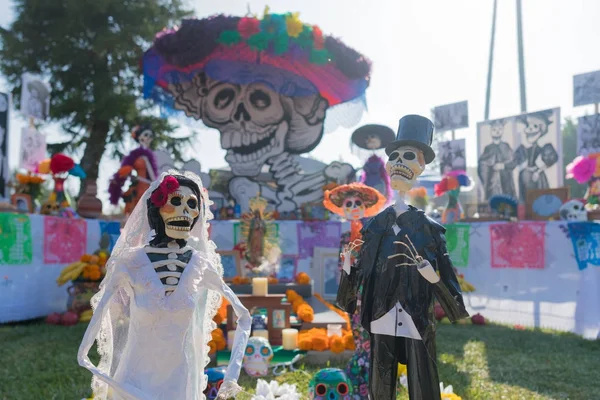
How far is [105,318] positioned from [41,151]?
729cm

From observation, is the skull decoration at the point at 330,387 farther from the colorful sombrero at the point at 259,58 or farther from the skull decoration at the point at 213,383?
the colorful sombrero at the point at 259,58

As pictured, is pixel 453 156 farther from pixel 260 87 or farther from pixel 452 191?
pixel 260 87

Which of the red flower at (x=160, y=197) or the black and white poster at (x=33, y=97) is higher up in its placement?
the black and white poster at (x=33, y=97)

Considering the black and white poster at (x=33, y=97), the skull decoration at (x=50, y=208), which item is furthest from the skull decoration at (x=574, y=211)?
the black and white poster at (x=33, y=97)

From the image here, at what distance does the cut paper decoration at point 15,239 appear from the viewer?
6973 mm

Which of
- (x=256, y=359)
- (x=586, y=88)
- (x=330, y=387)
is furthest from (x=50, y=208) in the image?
(x=586, y=88)

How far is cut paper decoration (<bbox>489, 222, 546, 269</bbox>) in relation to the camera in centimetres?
758

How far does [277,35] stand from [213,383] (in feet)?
29.7

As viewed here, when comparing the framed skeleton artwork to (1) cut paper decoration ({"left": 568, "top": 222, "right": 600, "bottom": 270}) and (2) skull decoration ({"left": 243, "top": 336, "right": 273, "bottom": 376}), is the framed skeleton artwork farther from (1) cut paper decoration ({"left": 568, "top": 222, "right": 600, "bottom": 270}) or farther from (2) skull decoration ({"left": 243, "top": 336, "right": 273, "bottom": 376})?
(1) cut paper decoration ({"left": 568, "top": 222, "right": 600, "bottom": 270})

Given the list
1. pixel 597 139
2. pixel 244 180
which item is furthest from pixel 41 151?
pixel 597 139

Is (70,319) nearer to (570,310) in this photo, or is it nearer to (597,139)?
(570,310)

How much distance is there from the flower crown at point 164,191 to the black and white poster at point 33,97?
24.6ft

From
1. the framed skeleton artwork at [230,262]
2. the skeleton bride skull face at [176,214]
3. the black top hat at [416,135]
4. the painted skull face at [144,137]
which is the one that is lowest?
the framed skeleton artwork at [230,262]

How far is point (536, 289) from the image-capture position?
7.57 m
